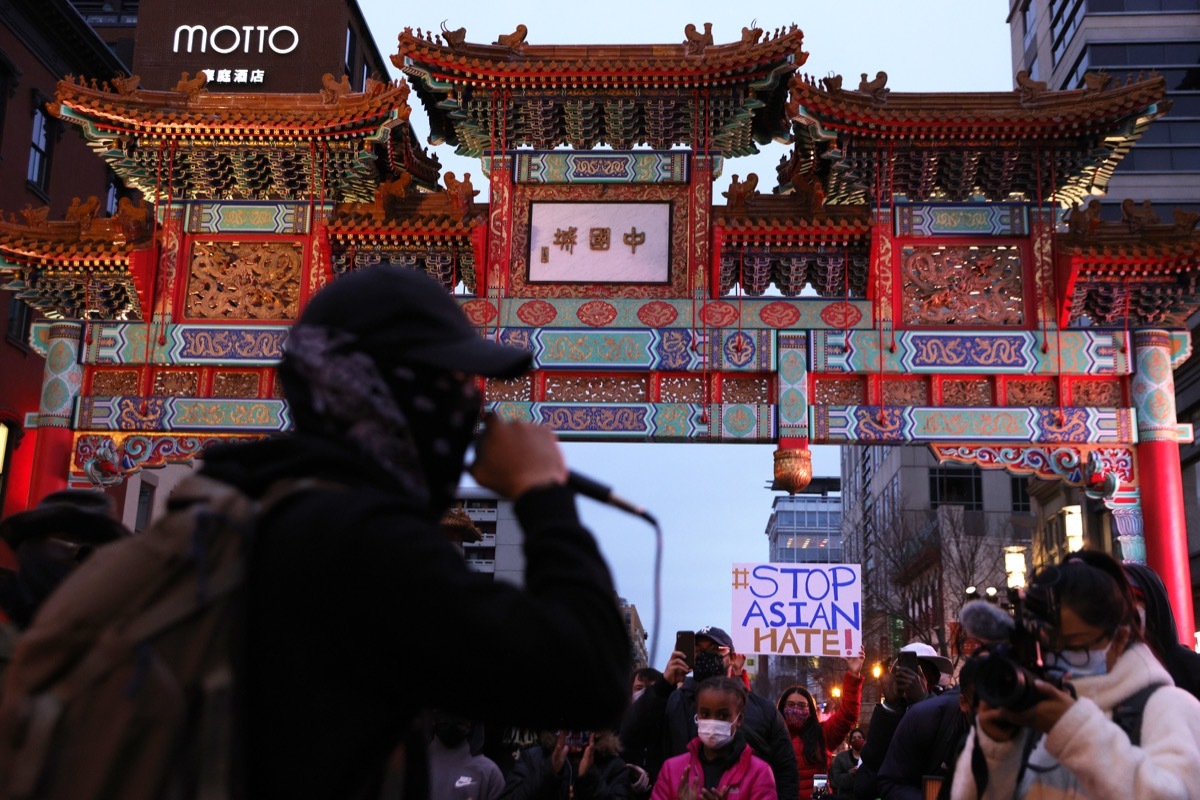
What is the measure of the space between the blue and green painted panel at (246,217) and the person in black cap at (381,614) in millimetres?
15156

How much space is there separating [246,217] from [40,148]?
8.58 metres

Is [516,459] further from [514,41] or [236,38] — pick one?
[236,38]

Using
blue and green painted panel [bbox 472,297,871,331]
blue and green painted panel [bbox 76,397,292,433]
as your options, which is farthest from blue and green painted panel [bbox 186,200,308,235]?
blue and green painted panel [bbox 472,297,871,331]

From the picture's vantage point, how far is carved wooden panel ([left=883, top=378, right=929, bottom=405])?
15406 millimetres

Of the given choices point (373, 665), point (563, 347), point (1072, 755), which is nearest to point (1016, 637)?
point (1072, 755)

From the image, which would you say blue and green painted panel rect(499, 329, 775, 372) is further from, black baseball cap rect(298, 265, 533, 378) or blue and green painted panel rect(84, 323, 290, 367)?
A: black baseball cap rect(298, 265, 533, 378)

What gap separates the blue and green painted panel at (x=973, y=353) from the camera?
15.2 metres

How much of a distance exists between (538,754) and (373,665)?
5016 mm

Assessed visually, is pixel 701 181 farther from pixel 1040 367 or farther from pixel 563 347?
pixel 1040 367

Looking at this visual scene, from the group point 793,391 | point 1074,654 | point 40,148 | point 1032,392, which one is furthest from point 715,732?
point 40,148

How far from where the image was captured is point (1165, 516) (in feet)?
47.8

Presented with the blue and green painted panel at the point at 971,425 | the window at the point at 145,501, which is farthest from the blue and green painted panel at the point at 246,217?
the window at the point at 145,501

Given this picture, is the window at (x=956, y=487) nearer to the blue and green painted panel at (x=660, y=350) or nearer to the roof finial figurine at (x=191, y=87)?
the blue and green painted panel at (x=660, y=350)

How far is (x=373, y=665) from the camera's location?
5.37 ft
